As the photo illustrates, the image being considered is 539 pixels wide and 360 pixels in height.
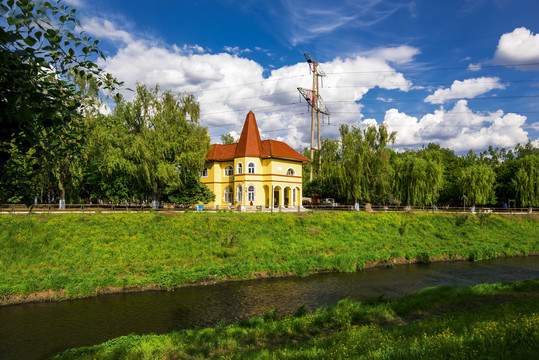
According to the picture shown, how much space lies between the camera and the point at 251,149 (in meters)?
40.4

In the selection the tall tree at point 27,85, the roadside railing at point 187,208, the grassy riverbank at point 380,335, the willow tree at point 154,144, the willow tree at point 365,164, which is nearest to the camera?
the tall tree at point 27,85

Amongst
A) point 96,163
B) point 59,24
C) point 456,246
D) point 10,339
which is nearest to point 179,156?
point 96,163

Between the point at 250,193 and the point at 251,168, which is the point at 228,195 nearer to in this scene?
the point at 250,193

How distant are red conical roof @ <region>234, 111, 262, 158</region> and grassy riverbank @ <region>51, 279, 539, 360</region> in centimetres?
2793

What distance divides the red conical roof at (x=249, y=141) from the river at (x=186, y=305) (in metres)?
21.8

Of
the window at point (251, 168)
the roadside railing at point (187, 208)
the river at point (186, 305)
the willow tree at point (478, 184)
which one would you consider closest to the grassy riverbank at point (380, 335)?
the river at point (186, 305)

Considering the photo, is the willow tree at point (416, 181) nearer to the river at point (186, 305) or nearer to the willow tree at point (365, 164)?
the willow tree at point (365, 164)

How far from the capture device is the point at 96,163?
33406 millimetres

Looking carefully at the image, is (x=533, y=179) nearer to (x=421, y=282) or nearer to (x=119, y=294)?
(x=421, y=282)

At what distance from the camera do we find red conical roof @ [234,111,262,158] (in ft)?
132

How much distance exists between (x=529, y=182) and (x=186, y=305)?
4855 cm

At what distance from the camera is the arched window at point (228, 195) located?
42.2m

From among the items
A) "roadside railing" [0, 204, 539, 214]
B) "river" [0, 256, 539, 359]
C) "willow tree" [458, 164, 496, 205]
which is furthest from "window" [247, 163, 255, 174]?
"willow tree" [458, 164, 496, 205]

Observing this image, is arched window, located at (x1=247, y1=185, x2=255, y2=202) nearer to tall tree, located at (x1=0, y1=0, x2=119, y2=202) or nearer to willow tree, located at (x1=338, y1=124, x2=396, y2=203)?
willow tree, located at (x1=338, y1=124, x2=396, y2=203)
